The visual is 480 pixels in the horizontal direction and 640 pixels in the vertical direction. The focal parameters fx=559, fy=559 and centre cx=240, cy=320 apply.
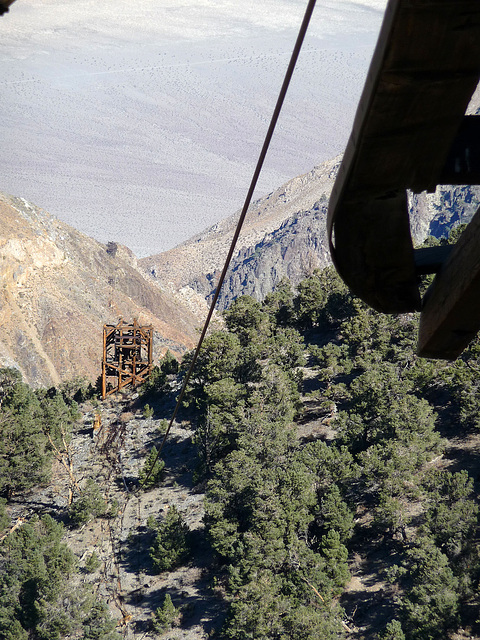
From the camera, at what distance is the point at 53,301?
351 ft

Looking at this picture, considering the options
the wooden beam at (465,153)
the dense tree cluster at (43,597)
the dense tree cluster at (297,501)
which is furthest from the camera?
the dense tree cluster at (43,597)

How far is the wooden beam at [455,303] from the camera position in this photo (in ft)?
6.00

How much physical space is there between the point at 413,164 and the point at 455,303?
1.79ft

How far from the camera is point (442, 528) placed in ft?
62.1

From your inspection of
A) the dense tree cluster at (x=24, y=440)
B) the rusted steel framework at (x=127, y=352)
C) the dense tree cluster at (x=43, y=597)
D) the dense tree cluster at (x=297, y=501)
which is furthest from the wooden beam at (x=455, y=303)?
the rusted steel framework at (x=127, y=352)

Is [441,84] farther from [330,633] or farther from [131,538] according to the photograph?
[131,538]

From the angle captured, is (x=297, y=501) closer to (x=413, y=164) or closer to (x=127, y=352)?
(x=413, y=164)

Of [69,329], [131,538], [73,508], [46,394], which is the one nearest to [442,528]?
[131,538]

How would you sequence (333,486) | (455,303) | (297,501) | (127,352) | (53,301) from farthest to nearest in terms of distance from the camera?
(53,301)
(127,352)
(333,486)
(297,501)
(455,303)

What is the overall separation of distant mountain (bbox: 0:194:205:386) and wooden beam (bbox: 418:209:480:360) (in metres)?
97.3

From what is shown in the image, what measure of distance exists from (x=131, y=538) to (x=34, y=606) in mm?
5339

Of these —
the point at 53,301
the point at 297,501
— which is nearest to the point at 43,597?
the point at 297,501

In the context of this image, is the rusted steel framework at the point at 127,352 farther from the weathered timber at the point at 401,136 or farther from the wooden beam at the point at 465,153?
the wooden beam at the point at 465,153

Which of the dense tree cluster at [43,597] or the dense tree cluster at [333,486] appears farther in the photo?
the dense tree cluster at [43,597]
